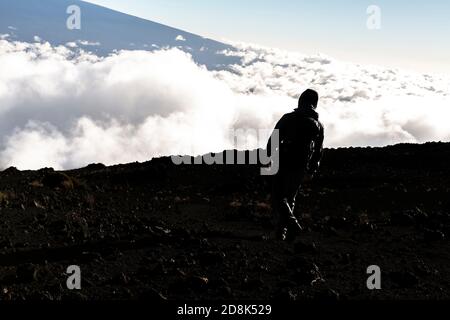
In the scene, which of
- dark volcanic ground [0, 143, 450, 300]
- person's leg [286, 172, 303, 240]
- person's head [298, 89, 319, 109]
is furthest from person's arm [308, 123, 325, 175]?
dark volcanic ground [0, 143, 450, 300]

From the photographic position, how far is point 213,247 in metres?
7.98

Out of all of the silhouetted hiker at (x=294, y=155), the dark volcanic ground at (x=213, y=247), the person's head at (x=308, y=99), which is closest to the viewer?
the dark volcanic ground at (x=213, y=247)

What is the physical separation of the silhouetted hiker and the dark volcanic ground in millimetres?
394

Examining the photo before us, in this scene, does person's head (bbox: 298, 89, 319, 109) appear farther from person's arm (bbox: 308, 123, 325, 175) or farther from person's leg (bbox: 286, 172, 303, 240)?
person's leg (bbox: 286, 172, 303, 240)

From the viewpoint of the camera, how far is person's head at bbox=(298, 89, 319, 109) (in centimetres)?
818

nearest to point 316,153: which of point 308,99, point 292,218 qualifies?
point 308,99

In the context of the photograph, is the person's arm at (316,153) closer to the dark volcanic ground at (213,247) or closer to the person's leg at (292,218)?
the person's leg at (292,218)

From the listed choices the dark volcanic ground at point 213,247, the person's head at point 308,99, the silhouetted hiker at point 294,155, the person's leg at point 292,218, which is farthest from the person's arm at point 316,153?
the dark volcanic ground at point 213,247

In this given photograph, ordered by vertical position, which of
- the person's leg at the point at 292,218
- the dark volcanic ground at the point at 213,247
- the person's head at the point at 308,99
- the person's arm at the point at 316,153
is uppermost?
the person's head at the point at 308,99

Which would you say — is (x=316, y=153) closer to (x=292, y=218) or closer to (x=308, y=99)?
(x=308, y=99)

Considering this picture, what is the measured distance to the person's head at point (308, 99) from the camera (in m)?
8.18

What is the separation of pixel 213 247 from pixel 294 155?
185 centimetres
